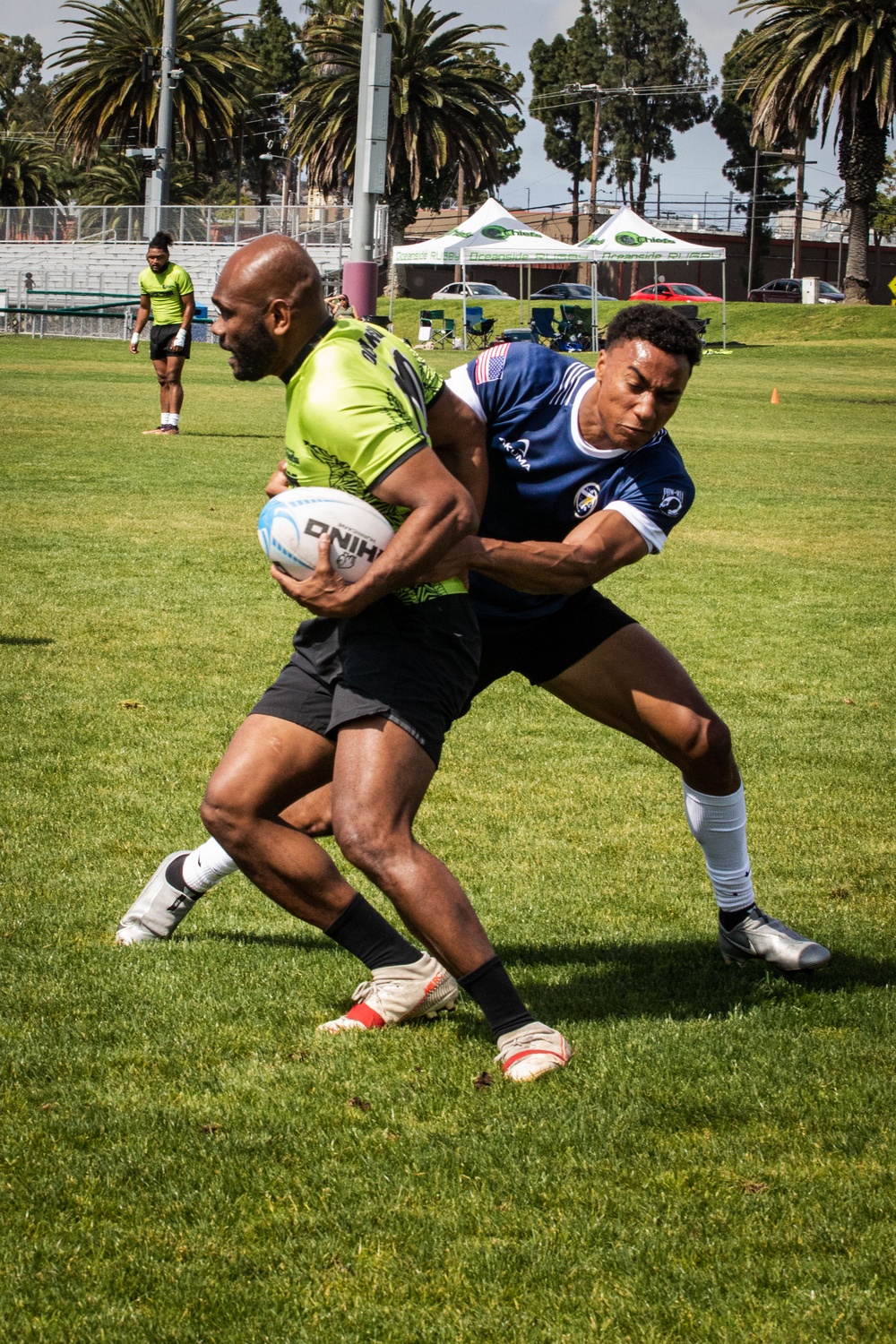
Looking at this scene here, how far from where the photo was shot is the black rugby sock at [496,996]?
379 cm

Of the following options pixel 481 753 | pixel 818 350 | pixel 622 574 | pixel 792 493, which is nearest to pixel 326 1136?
pixel 481 753

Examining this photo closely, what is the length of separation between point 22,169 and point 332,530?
87105mm

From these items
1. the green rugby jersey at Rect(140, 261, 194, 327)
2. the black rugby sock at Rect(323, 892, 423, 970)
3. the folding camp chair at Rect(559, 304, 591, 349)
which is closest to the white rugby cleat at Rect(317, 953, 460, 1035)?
the black rugby sock at Rect(323, 892, 423, 970)

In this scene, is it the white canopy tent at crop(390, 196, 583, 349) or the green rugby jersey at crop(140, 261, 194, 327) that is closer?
the green rugby jersey at crop(140, 261, 194, 327)

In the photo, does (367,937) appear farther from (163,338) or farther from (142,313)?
(142,313)

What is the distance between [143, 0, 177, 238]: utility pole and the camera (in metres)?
35.3

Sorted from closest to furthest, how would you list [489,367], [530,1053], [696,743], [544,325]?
[530,1053] < [489,367] < [696,743] < [544,325]

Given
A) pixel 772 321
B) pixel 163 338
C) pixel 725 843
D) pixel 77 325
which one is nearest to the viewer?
pixel 725 843

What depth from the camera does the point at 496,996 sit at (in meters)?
3.80

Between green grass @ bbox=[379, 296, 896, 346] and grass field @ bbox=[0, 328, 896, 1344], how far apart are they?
45.4 m

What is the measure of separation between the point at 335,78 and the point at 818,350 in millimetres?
25002

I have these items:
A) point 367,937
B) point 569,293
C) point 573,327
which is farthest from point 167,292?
point 569,293

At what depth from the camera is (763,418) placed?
26297 mm

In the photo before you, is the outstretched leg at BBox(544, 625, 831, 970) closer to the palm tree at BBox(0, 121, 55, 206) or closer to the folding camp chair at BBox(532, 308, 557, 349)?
the folding camp chair at BBox(532, 308, 557, 349)
